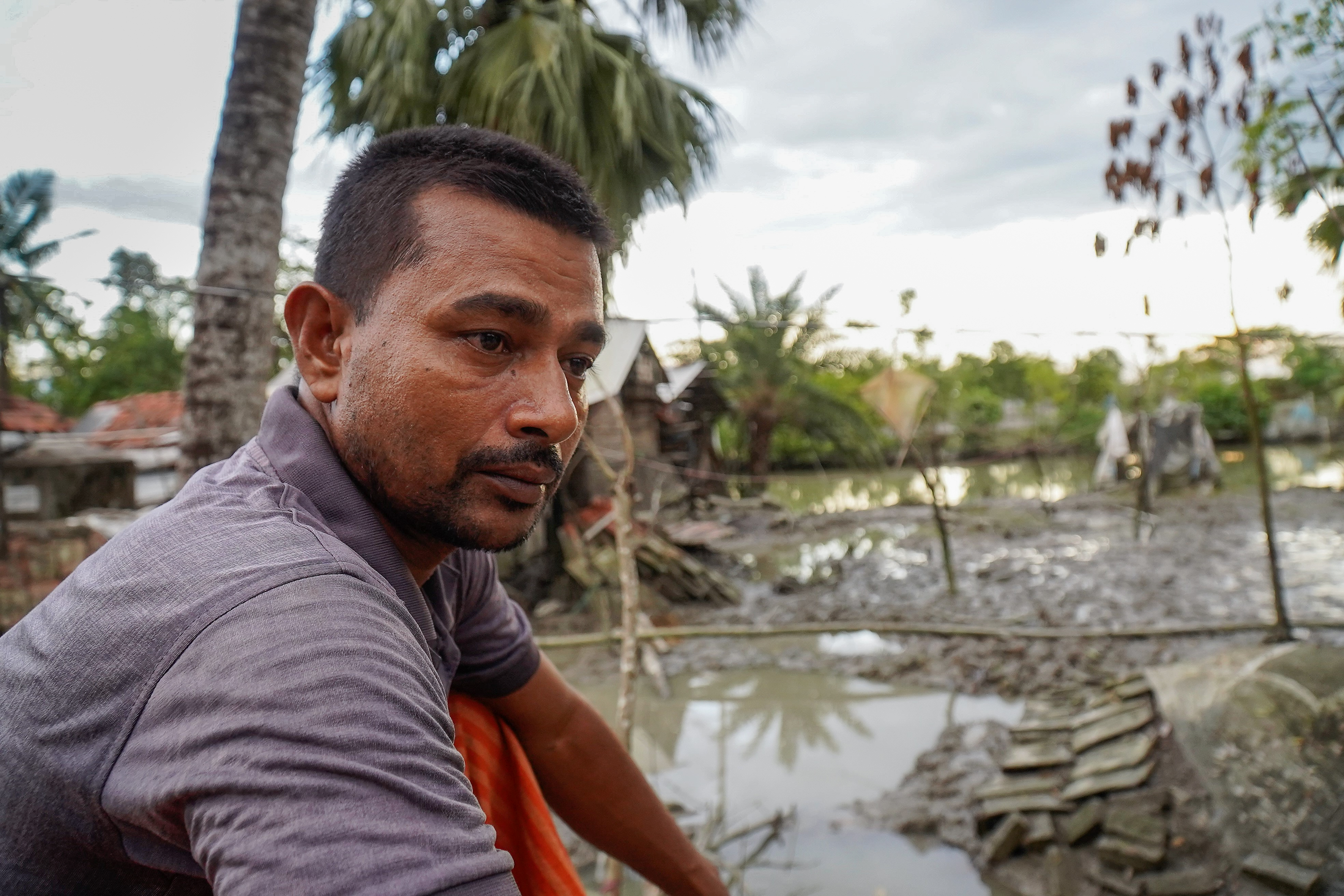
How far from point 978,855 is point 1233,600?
17.4ft

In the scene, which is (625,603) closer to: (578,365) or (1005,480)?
(578,365)

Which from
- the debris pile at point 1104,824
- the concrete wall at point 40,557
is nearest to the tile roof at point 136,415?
the concrete wall at point 40,557

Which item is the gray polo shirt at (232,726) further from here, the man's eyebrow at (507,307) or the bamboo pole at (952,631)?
the bamboo pole at (952,631)

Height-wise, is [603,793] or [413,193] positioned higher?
[413,193]

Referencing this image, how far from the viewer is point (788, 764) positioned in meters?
4.58

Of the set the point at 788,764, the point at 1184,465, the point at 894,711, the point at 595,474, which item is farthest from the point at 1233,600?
the point at 1184,465

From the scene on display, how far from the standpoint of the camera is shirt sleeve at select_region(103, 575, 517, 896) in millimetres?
610

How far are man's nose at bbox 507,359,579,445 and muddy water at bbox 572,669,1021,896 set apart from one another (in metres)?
2.96

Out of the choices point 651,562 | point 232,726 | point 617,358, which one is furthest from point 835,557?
point 232,726

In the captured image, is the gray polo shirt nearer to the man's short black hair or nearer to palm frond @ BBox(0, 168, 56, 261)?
the man's short black hair

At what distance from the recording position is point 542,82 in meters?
7.62

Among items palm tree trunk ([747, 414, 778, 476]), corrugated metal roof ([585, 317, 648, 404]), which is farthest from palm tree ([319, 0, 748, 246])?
palm tree trunk ([747, 414, 778, 476])

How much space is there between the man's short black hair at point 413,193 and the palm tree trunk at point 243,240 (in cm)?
229

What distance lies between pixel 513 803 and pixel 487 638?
0.32m
